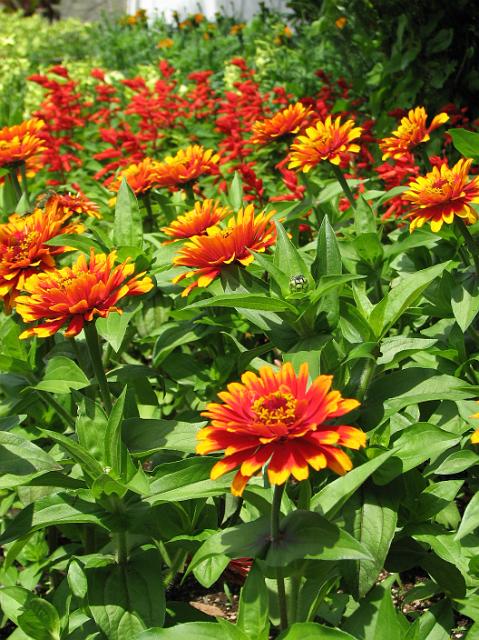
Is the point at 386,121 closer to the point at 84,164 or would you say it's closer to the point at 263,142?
the point at 263,142

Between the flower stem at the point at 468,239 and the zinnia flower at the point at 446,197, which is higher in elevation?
the zinnia flower at the point at 446,197

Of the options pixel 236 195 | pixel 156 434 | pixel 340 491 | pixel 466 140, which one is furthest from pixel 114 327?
pixel 466 140

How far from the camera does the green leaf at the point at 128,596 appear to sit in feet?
4.23

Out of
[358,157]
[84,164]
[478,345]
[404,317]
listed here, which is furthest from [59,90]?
[478,345]

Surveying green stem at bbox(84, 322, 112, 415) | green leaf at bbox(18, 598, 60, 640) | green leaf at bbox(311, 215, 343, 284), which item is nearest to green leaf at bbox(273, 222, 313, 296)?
green leaf at bbox(311, 215, 343, 284)

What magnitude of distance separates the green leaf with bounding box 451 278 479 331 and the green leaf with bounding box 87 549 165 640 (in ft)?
2.44

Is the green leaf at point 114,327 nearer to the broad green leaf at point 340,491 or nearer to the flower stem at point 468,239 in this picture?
the broad green leaf at point 340,491

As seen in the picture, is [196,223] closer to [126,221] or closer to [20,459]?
[126,221]

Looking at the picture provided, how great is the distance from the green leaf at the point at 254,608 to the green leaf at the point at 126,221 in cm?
97

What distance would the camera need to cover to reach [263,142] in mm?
2244

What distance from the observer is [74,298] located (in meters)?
1.30

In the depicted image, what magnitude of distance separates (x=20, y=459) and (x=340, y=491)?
60 centimetres

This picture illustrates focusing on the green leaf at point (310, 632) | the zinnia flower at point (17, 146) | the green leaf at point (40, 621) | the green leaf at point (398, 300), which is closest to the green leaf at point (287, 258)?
the green leaf at point (398, 300)

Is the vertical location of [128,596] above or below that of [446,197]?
below
